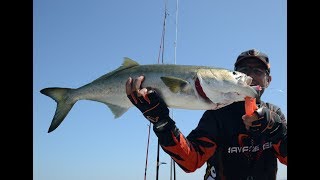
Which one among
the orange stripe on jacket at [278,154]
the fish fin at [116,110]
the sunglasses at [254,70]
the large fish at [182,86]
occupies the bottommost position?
the orange stripe on jacket at [278,154]

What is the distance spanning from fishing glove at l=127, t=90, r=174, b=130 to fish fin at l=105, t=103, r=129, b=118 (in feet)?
1.02

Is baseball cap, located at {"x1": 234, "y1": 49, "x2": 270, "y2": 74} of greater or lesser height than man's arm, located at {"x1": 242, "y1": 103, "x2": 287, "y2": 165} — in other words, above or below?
above

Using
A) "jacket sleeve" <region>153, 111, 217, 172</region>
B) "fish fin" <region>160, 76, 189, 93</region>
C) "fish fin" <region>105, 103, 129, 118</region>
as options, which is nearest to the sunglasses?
"jacket sleeve" <region>153, 111, 217, 172</region>

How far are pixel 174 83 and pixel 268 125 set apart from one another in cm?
111

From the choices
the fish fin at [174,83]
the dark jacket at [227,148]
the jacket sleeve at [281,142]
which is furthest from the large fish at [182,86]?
the jacket sleeve at [281,142]

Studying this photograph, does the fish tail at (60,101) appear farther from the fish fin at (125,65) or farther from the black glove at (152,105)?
the black glove at (152,105)

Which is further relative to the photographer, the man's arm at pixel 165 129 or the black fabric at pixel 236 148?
the black fabric at pixel 236 148

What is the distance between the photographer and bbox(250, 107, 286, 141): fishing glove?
401 centimetres

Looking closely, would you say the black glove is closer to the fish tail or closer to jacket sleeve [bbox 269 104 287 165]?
the fish tail

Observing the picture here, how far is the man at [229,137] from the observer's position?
4.14m
